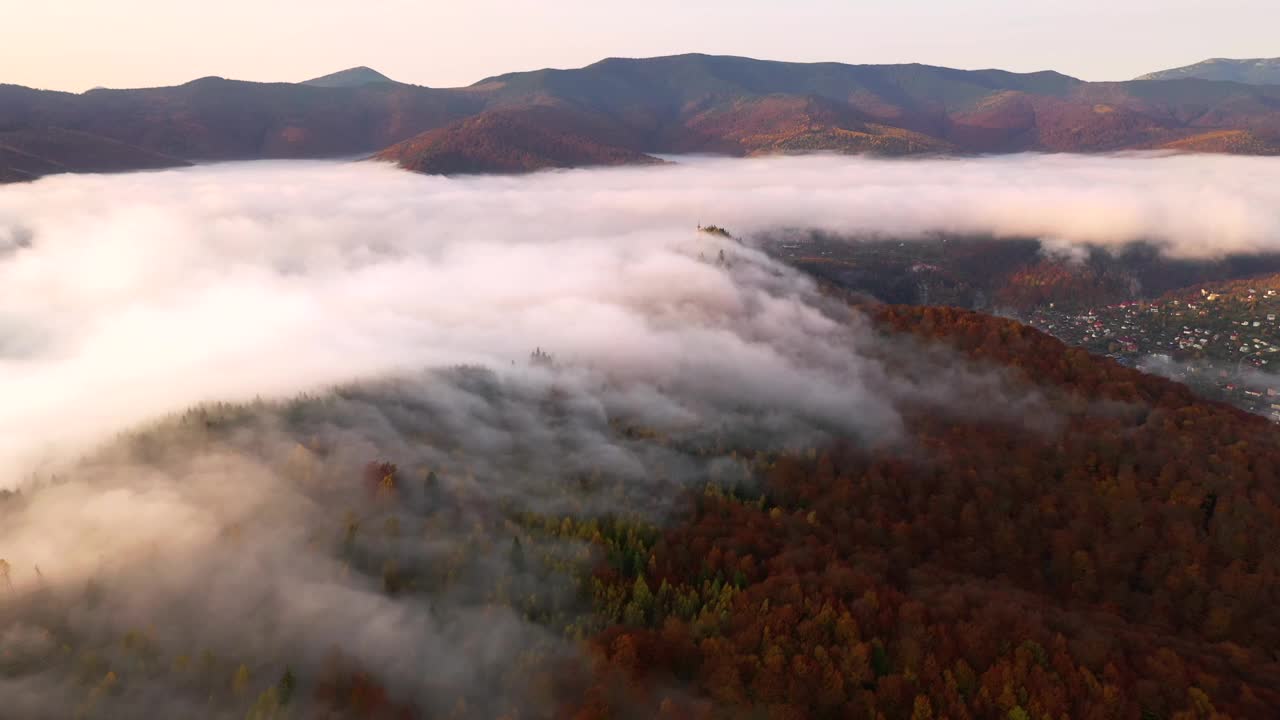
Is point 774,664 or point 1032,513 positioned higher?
point 774,664

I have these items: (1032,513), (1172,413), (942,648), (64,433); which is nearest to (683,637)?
(942,648)

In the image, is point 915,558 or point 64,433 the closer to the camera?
point 915,558

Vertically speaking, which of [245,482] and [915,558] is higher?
[245,482]

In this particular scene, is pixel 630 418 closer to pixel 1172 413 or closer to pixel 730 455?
pixel 730 455

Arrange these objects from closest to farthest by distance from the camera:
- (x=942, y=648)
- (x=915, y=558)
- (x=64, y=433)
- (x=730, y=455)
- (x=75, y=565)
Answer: (x=942, y=648)
(x=75, y=565)
(x=915, y=558)
(x=730, y=455)
(x=64, y=433)

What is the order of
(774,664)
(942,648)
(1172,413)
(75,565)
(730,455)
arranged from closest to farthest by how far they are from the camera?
(774,664) → (942,648) → (75,565) → (730,455) → (1172,413)

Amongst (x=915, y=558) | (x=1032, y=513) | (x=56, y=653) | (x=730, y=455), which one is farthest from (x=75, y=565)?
(x=1032, y=513)

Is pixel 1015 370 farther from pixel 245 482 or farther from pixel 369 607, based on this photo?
pixel 245 482

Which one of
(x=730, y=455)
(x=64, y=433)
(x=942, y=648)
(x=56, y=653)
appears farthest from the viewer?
(x=64, y=433)

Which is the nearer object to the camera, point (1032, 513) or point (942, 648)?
point (942, 648)
